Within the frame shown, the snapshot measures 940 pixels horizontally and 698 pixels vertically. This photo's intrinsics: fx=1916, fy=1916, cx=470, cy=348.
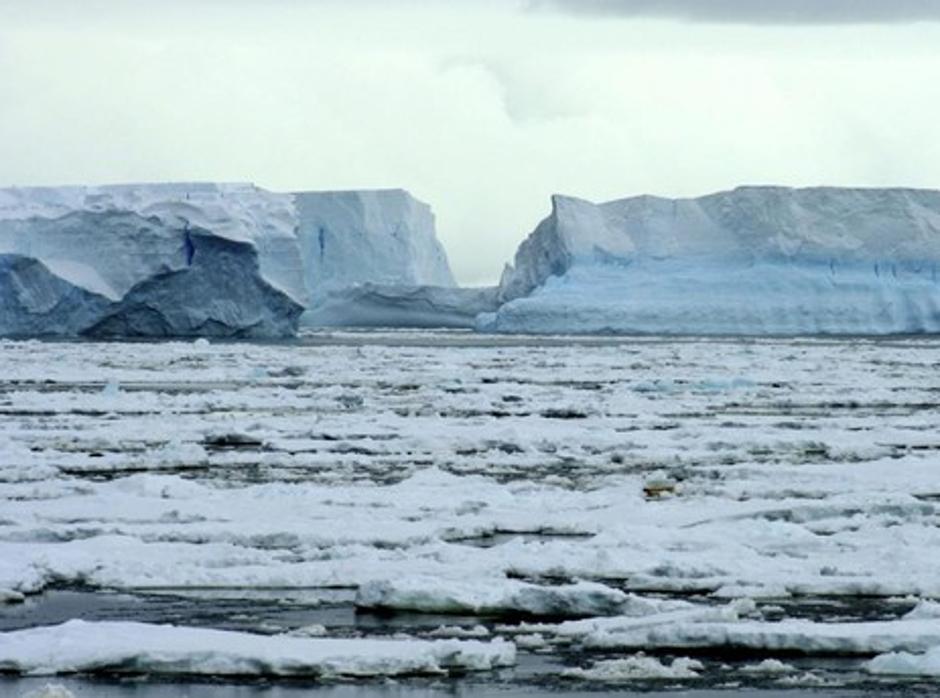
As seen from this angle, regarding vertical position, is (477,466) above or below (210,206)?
below

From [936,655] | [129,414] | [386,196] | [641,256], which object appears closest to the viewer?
[936,655]

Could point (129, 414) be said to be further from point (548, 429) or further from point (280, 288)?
point (280, 288)

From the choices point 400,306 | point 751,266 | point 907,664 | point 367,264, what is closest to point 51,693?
point 907,664

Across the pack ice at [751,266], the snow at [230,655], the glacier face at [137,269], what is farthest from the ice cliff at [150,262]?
the snow at [230,655]

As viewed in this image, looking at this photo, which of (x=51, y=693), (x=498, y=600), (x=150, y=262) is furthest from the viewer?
(x=150, y=262)

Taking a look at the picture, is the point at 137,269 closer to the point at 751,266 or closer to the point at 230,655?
the point at 751,266

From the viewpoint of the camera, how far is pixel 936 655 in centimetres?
576

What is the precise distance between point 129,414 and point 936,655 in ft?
39.4

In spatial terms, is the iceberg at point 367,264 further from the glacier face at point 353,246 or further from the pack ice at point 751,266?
the pack ice at point 751,266

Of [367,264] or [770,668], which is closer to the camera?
[770,668]

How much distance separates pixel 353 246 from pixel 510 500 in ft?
128

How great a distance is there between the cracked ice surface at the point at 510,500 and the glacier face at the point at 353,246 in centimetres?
2567

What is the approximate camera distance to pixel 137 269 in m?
34.3

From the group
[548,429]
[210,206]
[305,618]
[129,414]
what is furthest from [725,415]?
[210,206]
